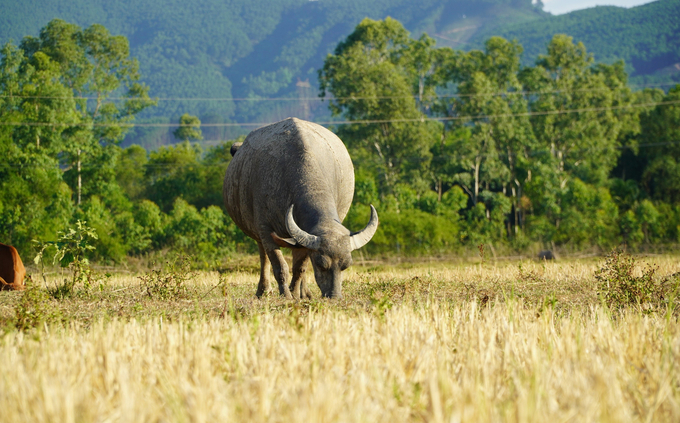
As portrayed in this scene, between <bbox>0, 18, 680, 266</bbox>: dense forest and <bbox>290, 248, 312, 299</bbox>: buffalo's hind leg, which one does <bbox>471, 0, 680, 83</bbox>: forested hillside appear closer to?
<bbox>0, 18, 680, 266</bbox>: dense forest

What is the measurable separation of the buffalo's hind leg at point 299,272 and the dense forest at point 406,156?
724 inches

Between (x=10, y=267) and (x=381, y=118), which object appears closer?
(x=10, y=267)

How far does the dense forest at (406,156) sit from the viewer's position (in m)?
30.8

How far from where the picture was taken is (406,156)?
42250mm

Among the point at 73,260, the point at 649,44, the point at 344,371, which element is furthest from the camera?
the point at 649,44

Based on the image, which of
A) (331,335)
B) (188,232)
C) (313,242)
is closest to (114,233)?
(188,232)

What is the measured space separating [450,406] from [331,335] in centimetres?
165

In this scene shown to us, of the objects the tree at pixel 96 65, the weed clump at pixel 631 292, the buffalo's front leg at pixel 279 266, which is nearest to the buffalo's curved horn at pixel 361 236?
the buffalo's front leg at pixel 279 266

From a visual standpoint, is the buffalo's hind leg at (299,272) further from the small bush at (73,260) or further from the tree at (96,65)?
the tree at (96,65)

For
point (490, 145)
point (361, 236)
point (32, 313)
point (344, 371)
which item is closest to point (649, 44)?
point (490, 145)

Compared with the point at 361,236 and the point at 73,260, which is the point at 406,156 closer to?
the point at 73,260

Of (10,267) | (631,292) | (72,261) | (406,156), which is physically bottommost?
(631,292)

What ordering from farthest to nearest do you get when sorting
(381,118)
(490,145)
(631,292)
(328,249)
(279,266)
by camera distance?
1. (490,145)
2. (381,118)
3. (279,266)
4. (631,292)
5. (328,249)

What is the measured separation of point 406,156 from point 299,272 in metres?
34.2
